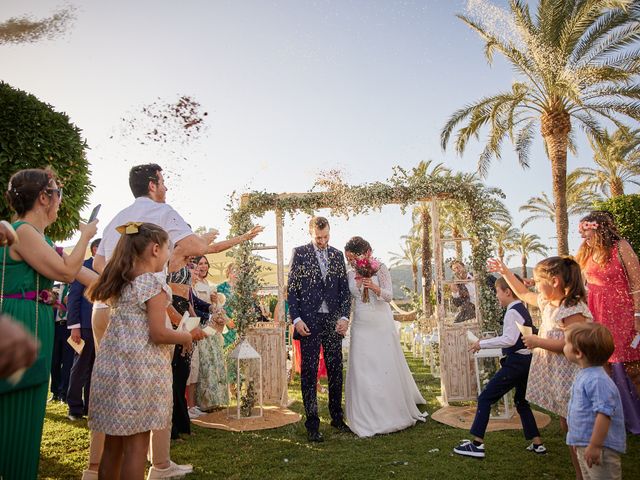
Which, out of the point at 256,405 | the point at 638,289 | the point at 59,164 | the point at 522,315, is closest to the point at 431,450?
the point at 522,315

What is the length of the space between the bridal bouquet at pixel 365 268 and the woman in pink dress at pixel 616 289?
98.3 inches

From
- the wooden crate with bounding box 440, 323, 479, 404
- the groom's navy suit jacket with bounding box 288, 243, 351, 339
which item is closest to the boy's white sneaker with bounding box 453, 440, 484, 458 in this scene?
the groom's navy suit jacket with bounding box 288, 243, 351, 339

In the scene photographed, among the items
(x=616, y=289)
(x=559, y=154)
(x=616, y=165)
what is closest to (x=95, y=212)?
(x=616, y=289)

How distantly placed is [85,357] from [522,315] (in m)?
5.83

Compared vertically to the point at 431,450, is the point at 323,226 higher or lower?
higher

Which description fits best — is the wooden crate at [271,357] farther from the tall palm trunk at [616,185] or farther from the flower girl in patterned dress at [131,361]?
the tall palm trunk at [616,185]

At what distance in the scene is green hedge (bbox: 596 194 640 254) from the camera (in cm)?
1140

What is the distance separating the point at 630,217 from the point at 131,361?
1207cm

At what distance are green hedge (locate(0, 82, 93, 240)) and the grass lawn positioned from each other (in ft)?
9.50

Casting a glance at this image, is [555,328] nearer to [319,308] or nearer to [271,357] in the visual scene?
[319,308]

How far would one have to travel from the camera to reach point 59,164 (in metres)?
6.34

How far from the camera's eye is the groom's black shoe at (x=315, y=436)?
5781 mm

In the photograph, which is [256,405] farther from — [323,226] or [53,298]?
[53,298]

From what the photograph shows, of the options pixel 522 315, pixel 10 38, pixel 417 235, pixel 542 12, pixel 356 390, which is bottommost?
pixel 356 390
